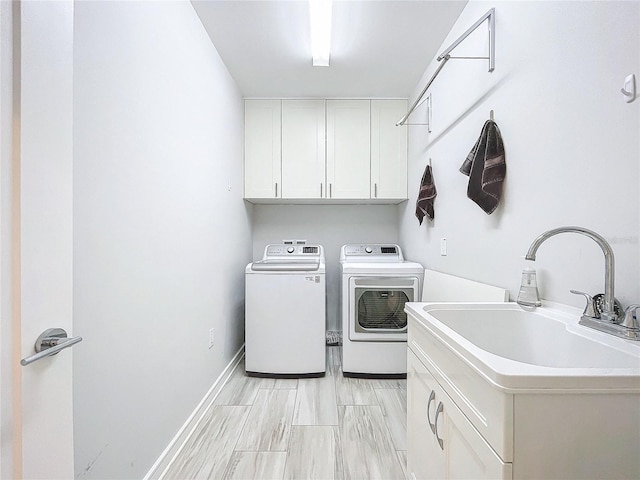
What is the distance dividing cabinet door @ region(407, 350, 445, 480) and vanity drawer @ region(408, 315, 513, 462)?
88 millimetres

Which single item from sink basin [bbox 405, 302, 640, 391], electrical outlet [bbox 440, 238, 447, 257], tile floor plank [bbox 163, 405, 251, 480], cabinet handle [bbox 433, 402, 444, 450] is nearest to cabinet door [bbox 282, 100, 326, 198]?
electrical outlet [bbox 440, 238, 447, 257]

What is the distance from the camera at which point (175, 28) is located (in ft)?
5.08

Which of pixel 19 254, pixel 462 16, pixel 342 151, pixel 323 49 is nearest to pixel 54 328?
pixel 19 254

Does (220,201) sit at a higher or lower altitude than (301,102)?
lower

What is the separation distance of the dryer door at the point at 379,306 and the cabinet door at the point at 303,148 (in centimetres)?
101

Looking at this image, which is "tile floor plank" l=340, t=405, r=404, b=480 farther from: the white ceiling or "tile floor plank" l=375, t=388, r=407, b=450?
the white ceiling

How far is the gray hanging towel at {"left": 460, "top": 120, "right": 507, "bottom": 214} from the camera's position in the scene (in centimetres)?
139

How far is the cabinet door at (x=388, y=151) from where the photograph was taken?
292 centimetres

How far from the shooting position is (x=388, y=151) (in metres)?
2.94

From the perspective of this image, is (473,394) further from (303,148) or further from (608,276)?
(303,148)

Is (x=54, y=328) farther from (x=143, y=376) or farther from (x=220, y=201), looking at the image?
(x=220, y=201)

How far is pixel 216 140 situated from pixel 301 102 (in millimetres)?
1113

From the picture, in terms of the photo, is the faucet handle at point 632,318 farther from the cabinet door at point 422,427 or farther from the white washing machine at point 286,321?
the white washing machine at point 286,321

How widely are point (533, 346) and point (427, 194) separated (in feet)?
4.68
